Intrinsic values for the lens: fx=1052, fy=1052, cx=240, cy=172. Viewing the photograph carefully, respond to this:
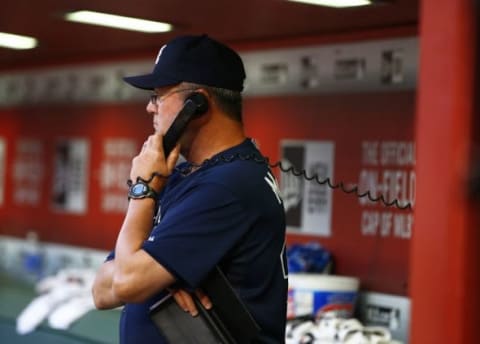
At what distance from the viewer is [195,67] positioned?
101 inches

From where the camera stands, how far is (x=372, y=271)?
4531mm

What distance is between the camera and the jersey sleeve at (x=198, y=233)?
2291mm

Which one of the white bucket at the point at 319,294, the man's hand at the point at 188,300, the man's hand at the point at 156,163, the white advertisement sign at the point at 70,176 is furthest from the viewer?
the white advertisement sign at the point at 70,176

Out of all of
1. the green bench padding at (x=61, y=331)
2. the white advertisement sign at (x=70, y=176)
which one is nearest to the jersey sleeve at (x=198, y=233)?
the green bench padding at (x=61, y=331)

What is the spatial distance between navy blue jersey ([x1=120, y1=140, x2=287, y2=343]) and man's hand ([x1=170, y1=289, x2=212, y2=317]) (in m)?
0.02

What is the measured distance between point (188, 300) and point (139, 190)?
29 cm

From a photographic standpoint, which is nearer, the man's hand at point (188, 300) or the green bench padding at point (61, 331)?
the man's hand at point (188, 300)

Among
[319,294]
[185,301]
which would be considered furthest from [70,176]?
[185,301]

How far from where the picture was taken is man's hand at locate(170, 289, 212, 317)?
7.85 feet

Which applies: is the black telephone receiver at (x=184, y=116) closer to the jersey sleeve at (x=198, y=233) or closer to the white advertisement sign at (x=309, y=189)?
the jersey sleeve at (x=198, y=233)

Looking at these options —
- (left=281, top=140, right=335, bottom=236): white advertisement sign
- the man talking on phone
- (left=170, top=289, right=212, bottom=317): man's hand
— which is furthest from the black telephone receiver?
(left=281, top=140, right=335, bottom=236): white advertisement sign

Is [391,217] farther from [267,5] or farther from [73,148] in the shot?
[73,148]

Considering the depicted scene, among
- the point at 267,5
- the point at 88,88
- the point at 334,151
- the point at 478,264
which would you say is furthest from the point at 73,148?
the point at 478,264

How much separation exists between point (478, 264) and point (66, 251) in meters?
4.83
